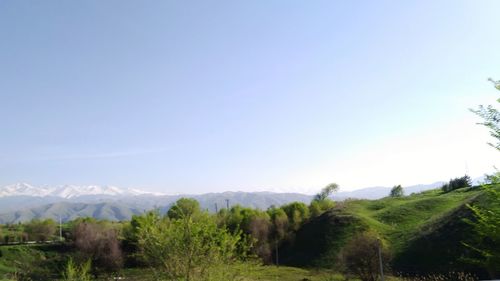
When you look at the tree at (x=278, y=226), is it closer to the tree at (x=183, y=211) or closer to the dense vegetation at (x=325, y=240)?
the dense vegetation at (x=325, y=240)

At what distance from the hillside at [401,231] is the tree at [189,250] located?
32487mm

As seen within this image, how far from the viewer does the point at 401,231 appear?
54.8 m

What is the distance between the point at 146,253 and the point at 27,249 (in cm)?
6013

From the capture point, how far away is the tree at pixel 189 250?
12.1 meters

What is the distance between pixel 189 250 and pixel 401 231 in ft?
158

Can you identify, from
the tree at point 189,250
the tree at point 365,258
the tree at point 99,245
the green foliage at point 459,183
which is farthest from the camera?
the green foliage at point 459,183

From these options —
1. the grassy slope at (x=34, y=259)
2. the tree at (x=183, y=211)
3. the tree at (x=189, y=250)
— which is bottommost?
the grassy slope at (x=34, y=259)

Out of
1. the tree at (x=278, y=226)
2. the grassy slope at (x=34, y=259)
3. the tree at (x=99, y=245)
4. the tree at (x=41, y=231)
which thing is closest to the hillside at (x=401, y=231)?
the tree at (x=278, y=226)

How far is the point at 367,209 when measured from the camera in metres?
68.2

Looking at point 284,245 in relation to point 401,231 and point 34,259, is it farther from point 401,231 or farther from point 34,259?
point 34,259

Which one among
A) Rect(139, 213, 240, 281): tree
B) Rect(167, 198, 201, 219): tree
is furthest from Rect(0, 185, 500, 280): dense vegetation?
Rect(139, 213, 240, 281): tree

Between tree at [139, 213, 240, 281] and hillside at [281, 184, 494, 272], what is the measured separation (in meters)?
32.5

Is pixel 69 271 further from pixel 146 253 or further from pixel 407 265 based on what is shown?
pixel 407 265

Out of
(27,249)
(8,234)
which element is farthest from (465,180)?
(8,234)
